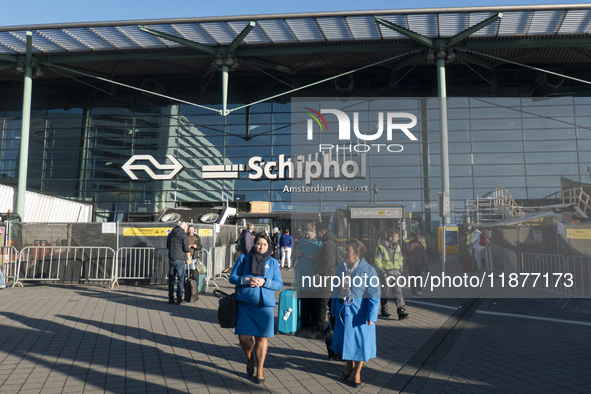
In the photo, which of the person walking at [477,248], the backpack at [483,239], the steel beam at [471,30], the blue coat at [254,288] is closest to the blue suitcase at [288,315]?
the blue coat at [254,288]

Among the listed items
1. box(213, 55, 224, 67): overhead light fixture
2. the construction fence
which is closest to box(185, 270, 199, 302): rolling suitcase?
the construction fence

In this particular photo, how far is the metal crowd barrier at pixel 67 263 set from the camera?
1166cm

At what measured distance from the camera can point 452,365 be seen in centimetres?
502

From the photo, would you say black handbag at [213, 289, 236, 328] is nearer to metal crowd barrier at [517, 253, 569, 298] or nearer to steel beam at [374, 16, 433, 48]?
Result: metal crowd barrier at [517, 253, 569, 298]

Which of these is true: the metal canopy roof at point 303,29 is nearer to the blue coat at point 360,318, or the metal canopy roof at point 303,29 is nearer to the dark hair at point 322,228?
the dark hair at point 322,228

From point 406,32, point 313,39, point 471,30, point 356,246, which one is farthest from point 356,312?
point 313,39

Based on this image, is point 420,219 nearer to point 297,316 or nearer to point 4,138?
point 297,316

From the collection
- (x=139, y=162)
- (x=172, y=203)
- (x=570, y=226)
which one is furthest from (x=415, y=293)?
(x=139, y=162)

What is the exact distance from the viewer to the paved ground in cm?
437

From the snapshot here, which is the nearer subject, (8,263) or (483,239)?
(8,263)

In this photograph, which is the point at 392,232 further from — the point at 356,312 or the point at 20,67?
the point at 20,67

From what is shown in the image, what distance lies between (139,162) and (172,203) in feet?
11.2

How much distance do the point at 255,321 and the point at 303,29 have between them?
17679mm

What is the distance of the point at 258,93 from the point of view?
26734mm
